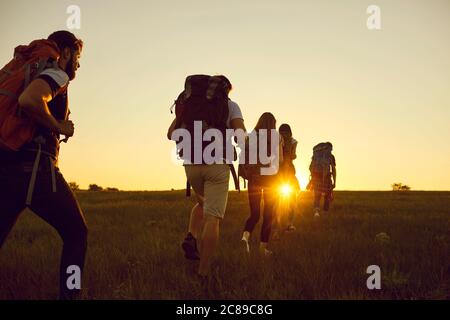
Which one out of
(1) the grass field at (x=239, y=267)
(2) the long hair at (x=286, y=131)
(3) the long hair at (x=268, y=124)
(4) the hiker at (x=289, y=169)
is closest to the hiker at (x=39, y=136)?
(1) the grass field at (x=239, y=267)

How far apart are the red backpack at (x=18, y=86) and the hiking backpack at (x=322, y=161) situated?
1234 cm

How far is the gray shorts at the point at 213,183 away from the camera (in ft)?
18.1

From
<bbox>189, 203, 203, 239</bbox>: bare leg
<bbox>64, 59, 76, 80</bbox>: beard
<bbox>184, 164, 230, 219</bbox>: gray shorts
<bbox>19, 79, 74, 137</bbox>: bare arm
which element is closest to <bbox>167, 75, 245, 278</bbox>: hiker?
<bbox>184, 164, 230, 219</bbox>: gray shorts

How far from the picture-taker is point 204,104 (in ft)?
18.0

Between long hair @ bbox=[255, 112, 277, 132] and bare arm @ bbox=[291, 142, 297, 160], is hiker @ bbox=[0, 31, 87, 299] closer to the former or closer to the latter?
long hair @ bbox=[255, 112, 277, 132]

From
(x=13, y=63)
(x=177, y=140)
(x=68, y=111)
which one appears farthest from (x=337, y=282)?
(x=13, y=63)

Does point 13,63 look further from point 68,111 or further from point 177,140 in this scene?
point 177,140

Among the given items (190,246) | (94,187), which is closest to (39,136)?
(190,246)

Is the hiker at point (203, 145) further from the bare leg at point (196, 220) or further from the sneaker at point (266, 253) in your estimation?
the sneaker at point (266, 253)

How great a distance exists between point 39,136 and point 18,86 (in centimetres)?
43

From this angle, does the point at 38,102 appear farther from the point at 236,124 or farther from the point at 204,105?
the point at 236,124

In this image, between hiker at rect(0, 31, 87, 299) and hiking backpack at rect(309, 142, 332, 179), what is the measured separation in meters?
12.1
